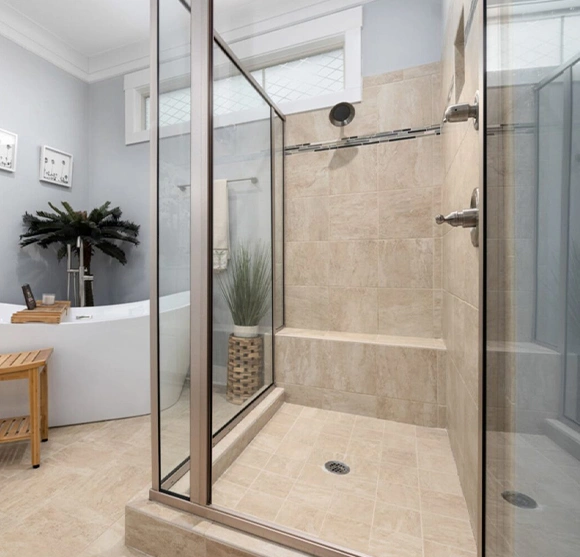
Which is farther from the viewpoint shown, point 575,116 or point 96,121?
point 96,121

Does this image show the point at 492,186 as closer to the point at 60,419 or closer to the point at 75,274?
the point at 60,419

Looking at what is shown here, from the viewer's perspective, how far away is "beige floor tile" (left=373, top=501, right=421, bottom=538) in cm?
117

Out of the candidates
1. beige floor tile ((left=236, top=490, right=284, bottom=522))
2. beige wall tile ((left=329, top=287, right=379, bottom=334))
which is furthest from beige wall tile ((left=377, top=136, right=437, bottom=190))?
beige floor tile ((left=236, top=490, right=284, bottom=522))

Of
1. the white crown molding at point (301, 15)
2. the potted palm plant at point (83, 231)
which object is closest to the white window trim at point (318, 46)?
the white crown molding at point (301, 15)

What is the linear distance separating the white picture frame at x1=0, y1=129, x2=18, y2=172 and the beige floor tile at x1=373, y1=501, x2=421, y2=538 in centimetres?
358

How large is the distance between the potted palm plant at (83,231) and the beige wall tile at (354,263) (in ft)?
6.54

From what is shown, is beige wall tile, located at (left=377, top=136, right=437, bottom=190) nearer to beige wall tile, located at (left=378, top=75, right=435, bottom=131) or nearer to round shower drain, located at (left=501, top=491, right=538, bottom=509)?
beige wall tile, located at (left=378, top=75, right=435, bottom=131)

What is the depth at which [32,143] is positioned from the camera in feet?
9.93

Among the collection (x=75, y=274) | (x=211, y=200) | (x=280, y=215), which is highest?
(x=280, y=215)

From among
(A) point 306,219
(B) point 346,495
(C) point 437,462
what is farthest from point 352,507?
(A) point 306,219

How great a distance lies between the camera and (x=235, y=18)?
6.29 feet

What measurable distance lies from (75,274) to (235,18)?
2.64 metres

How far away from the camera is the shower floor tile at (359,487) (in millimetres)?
1140

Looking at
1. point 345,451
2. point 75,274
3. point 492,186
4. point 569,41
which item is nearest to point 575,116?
point 569,41
